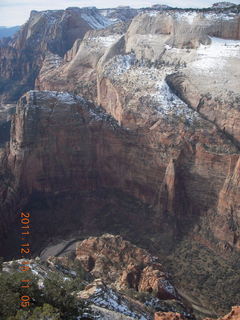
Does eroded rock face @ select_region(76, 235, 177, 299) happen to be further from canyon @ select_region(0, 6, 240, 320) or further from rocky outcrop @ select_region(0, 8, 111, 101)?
rocky outcrop @ select_region(0, 8, 111, 101)

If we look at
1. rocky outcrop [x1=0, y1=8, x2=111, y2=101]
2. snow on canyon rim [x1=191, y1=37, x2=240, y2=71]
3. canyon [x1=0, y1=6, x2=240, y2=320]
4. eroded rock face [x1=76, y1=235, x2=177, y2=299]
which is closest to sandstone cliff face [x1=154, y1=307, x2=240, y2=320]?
eroded rock face [x1=76, y1=235, x2=177, y2=299]

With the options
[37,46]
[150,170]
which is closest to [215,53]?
[150,170]

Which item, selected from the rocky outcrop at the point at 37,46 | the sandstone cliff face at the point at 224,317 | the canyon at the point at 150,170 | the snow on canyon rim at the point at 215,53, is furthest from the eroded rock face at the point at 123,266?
the rocky outcrop at the point at 37,46

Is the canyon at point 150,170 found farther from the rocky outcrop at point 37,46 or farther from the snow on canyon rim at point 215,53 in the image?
the rocky outcrop at point 37,46

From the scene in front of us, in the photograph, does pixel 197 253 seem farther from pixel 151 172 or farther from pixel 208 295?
pixel 151 172

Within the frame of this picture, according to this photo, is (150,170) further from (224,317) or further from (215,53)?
(224,317)
